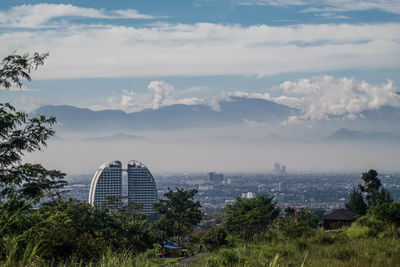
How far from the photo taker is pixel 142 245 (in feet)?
61.3

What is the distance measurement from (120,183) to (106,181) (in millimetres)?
3775

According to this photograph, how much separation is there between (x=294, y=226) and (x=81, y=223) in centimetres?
669

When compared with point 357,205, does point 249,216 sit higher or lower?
higher

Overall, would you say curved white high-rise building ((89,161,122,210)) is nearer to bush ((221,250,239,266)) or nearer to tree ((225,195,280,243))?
tree ((225,195,280,243))

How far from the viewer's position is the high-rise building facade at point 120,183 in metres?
116

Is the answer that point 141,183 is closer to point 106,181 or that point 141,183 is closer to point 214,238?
point 106,181

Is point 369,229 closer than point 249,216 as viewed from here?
Yes

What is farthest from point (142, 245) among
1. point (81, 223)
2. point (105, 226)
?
point (81, 223)

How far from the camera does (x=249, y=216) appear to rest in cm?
2569

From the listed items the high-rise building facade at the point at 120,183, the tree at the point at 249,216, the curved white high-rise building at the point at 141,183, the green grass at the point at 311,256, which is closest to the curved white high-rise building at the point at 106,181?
the high-rise building facade at the point at 120,183

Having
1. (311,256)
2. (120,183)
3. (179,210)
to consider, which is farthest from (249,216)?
(120,183)

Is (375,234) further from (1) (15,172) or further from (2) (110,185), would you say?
(2) (110,185)

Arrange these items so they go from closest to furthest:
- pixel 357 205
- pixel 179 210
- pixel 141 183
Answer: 1. pixel 179 210
2. pixel 357 205
3. pixel 141 183

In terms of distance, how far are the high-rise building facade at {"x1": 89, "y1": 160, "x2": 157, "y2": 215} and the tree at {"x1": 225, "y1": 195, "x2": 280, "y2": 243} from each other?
284 feet
